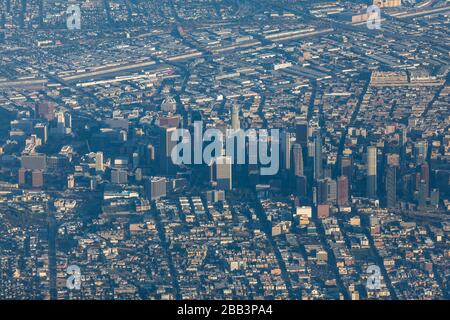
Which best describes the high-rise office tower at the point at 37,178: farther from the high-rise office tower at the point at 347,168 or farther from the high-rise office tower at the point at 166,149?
the high-rise office tower at the point at 347,168

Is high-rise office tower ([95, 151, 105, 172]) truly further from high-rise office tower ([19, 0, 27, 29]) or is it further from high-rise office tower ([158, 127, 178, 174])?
high-rise office tower ([19, 0, 27, 29])

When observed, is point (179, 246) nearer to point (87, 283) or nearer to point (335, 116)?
point (87, 283)

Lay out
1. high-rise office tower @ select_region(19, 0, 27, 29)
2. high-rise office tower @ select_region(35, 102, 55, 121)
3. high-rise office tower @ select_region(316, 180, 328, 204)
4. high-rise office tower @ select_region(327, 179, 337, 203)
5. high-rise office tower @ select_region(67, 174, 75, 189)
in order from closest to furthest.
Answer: high-rise office tower @ select_region(316, 180, 328, 204) < high-rise office tower @ select_region(327, 179, 337, 203) < high-rise office tower @ select_region(67, 174, 75, 189) < high-rise office tower @ select_region(35, 102, 55, 121) < high-rise office tower @ select_region(19, 0, 27, 29)

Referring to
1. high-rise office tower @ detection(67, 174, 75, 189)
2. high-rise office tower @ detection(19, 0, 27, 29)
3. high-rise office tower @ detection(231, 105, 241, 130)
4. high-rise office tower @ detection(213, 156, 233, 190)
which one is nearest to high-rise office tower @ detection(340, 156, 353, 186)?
high-rise office tower @ detection(213, 156, 233, 190)

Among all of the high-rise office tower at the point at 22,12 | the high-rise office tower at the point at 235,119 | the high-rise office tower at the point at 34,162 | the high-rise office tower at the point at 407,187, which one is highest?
the high-rise office tower at the point at 22,12

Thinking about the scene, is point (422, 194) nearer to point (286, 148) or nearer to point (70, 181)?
point (286, 148)

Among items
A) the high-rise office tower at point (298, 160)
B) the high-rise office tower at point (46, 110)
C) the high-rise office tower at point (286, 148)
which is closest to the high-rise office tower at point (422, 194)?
the high-rise office tower at point (298, 160)
